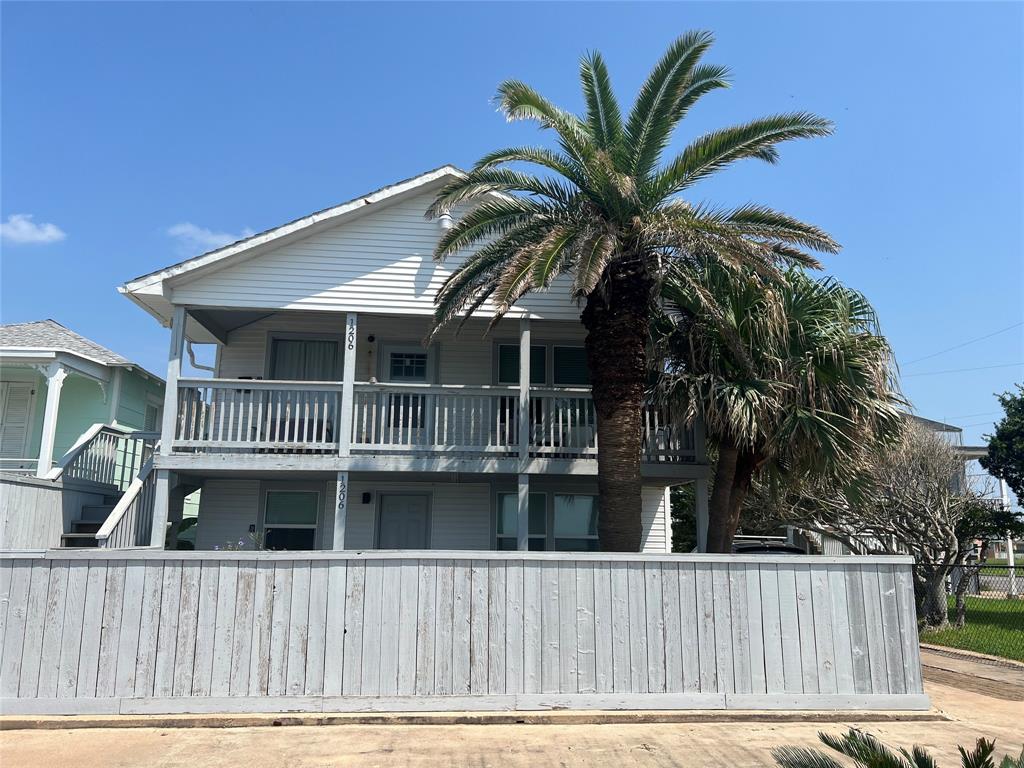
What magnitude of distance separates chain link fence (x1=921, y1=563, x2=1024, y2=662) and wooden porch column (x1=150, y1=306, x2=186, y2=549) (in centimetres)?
1405

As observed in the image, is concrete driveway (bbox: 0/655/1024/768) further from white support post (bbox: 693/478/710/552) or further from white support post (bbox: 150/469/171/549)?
white support post (bbox: 693/478/710/552)

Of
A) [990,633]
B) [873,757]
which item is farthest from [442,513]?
[990,633]

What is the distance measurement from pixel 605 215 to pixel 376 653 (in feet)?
21.3

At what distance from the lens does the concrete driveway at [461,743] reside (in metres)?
6.24

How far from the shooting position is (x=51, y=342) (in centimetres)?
1543

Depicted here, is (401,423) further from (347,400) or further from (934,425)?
(934,425)

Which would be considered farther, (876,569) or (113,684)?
(876,569)

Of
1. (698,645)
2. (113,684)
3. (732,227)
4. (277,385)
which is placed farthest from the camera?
(277,385)

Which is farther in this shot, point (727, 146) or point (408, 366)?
point (408, 366)

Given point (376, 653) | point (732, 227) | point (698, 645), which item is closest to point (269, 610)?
point (376, 653)

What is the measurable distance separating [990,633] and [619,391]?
1143cm

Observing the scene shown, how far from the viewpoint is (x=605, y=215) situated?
10.6 meters

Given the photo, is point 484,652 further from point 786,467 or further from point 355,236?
point 355,236

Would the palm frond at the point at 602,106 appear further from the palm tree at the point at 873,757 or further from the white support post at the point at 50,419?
the white support post at the point at 50,419
